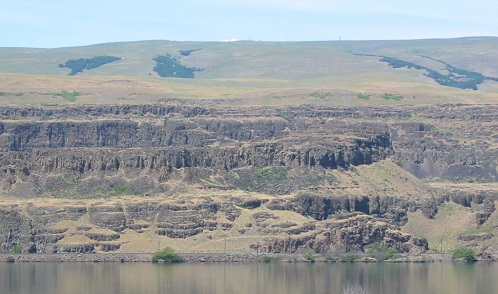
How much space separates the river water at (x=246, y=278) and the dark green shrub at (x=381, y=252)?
132 inches

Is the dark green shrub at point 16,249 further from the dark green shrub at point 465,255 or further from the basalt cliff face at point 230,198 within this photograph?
the dark green shrub at point 465,255

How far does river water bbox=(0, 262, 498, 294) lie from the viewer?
415 ft

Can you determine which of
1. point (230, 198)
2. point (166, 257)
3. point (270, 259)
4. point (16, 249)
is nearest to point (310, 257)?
point (270, 259)

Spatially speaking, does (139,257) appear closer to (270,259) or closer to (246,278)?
(270,259)

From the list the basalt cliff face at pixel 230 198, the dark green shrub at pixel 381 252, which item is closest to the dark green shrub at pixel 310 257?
the basalt cliff face at pixel 230 198

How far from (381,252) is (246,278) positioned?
98.3ft

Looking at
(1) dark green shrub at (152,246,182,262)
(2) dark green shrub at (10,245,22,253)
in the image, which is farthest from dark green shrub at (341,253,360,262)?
(2) dark green shrub at (10,245,22,253)

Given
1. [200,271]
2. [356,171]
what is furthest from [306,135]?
[200,271]

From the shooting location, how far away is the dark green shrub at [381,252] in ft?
536

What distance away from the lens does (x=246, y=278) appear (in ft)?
450

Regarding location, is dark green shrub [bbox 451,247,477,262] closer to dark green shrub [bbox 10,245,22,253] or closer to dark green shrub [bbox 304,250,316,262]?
dark green shrub [bbox 304,250,316,262]

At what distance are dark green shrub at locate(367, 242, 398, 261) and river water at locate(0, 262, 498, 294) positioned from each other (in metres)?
3.34

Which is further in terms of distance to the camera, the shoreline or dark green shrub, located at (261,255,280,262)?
dark green shrub, located at (261,255,280,262)

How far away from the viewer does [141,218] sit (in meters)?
165
